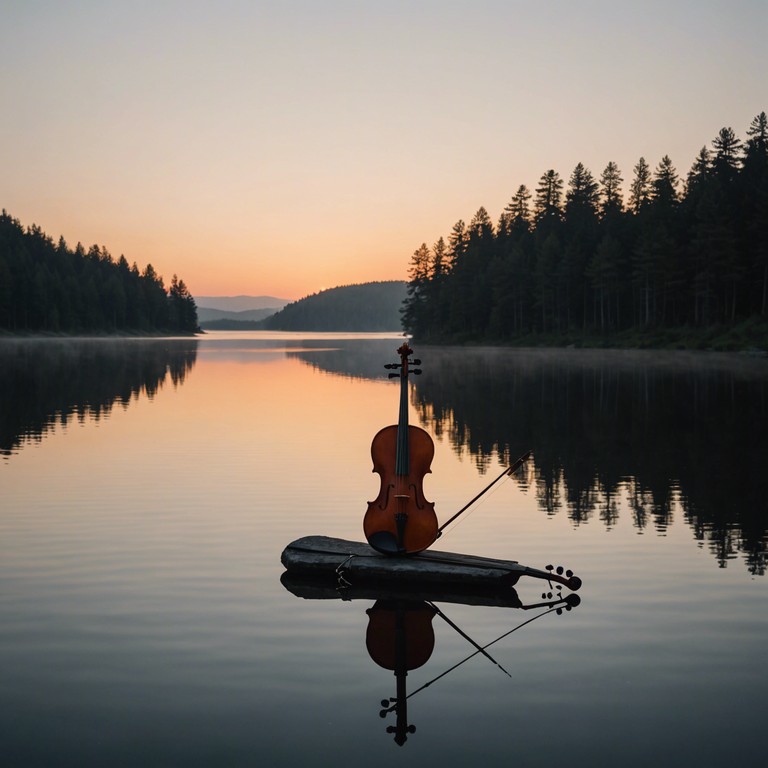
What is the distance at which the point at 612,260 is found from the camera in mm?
104625

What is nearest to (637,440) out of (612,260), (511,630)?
(511,630)

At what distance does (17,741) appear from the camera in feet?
22.2

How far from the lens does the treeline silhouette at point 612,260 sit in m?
89.0

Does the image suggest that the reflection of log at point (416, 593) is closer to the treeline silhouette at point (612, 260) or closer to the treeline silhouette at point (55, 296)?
the treeline silhouette at point (612, 260)

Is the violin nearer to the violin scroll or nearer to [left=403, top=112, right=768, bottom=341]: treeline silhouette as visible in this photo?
the violin scroll

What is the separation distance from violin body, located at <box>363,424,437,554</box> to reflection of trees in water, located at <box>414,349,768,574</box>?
4573 millimetres

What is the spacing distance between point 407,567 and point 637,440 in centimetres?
1643

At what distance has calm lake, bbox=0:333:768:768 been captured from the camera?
6.89 metres

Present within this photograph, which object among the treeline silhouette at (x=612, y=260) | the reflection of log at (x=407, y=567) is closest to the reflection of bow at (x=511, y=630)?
the reflection of log at (x=407, y=567)

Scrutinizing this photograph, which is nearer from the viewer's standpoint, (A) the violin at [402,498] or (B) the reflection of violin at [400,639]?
(B) the reflection of violin at [400,639]

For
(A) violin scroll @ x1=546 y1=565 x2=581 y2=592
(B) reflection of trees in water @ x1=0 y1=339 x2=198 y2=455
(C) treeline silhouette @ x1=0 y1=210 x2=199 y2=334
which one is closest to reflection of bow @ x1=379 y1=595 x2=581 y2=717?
(A) violin scroll @ x1=546 y1=565 x2=581 y2=592

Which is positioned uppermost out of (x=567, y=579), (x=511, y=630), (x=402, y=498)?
(x=402, y=498)

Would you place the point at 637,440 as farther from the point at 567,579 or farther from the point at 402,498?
the point at 402,498

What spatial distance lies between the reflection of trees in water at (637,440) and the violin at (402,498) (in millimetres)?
4577
